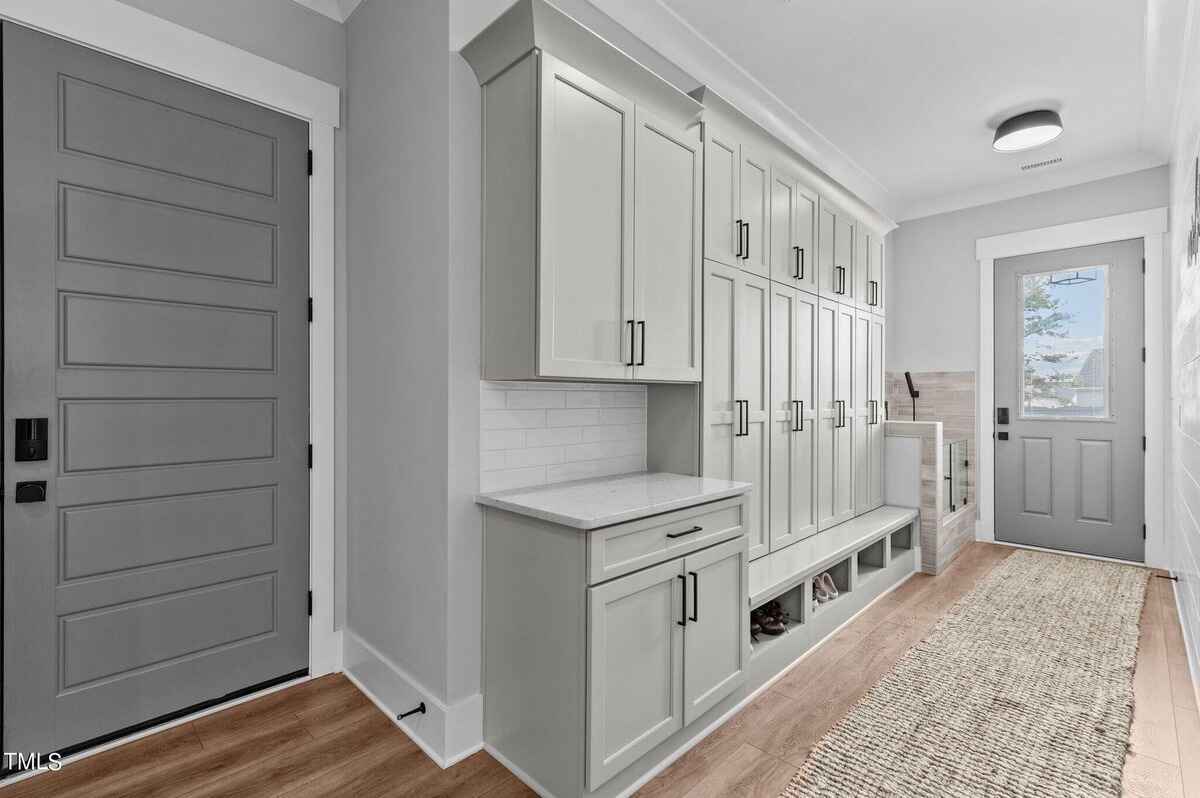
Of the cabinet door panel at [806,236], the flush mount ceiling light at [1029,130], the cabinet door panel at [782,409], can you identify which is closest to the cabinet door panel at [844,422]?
the cabinet door panel at [806,236]

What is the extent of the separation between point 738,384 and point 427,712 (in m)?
1.87

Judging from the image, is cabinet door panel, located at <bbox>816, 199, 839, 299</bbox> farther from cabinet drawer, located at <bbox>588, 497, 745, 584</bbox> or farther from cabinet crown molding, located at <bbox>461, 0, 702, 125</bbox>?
cabinet drawer, located at <bbox>588, 497, 745, 584</bbox>

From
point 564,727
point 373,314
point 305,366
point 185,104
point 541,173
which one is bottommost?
point 564,727

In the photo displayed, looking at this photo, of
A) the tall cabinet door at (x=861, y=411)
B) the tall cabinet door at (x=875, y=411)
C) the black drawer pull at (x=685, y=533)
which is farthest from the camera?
the tall cabinet door at (x=875, y=411)

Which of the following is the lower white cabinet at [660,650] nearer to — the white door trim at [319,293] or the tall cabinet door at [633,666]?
the tall cabinet door at [633,666]

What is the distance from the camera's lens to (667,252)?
2312 mm

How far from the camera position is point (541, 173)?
1.84 m

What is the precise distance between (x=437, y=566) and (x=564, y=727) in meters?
0.67

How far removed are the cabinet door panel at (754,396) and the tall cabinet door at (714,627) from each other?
0.59 meters

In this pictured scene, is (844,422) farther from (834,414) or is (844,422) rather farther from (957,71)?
(957,71)

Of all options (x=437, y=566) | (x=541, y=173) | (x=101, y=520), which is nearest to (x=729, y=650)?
(x=437, y=566)

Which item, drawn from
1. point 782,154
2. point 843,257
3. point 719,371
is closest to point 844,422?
point 843,257

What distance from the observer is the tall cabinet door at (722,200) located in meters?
2.56

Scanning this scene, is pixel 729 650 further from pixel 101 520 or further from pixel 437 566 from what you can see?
pixel 101 520
